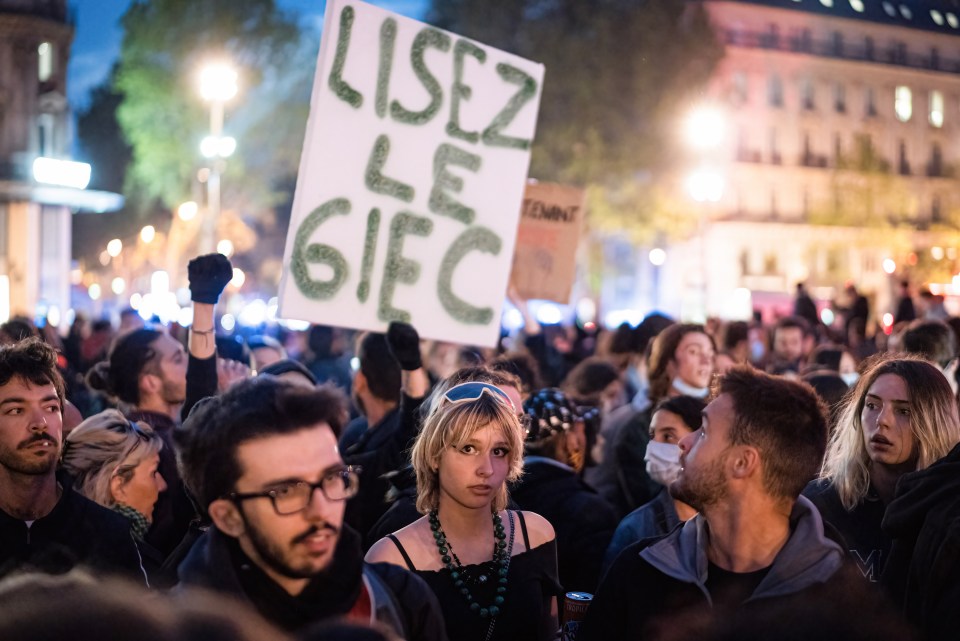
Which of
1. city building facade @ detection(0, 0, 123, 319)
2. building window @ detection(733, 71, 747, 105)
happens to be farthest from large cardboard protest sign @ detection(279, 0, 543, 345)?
building window @ detection(733, 71, 747, 105)

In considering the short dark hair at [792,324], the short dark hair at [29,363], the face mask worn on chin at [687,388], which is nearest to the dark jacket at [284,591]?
the short dark hair at [29,363]

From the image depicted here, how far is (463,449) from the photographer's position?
3947 mm

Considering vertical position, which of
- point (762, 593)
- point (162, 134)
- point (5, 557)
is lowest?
point (5, 557)

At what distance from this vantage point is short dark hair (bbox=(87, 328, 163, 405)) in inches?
228

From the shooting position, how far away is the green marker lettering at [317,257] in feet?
17.5

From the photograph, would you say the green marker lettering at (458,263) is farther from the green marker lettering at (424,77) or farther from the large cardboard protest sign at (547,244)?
the large cardboard protest sign at (547,244)

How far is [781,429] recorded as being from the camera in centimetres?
338

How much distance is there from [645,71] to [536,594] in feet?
129

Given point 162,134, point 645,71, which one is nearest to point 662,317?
point 645,71

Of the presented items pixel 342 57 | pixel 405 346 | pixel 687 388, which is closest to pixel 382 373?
pixel 405 346

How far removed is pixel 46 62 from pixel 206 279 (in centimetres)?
4096

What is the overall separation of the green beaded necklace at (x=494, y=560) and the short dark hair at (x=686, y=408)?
134cm

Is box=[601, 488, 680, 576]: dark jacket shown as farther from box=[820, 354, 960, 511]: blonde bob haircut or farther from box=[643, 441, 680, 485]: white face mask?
box=[820, 354, 960, 511]: blonde bob haircut

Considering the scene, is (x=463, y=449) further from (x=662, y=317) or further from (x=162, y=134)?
(x=162, y=134)
